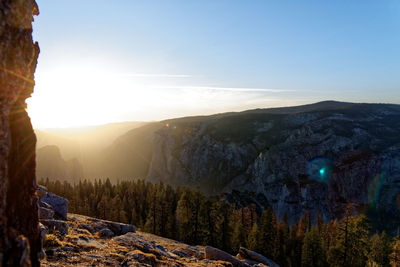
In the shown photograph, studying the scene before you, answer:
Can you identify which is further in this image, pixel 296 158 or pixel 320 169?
pixel 296 158

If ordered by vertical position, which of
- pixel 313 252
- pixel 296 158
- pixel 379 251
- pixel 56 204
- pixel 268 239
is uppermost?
pixel 56 204

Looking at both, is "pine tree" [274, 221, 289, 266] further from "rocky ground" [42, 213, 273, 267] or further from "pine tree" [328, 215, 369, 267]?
"rocky ground" [42, 213, 273, 267]

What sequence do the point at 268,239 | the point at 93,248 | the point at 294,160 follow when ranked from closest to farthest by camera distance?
the point at 93,248 < the point at 268,239 < the point at 294,160

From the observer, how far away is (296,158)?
12075 centimetres

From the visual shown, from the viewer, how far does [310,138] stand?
130 metres

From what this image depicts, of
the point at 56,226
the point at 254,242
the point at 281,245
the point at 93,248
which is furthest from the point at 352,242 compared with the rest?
the point at 56,226

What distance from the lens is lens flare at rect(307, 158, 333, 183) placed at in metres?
112

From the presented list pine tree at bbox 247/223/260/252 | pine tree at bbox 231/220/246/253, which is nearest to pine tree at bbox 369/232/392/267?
pine tree at bbox 247/223/260/252

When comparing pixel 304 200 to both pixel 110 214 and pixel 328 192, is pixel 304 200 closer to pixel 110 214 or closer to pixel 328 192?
pixel 328 192

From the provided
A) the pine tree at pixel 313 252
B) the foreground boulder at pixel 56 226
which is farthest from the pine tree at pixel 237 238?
the foreground boulder at pixel 56 226

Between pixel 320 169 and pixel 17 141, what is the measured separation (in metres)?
127

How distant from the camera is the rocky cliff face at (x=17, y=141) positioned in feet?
25.2

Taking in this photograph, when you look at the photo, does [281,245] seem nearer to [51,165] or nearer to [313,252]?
[313,252]

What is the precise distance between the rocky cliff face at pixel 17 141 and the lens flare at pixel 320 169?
399ft
